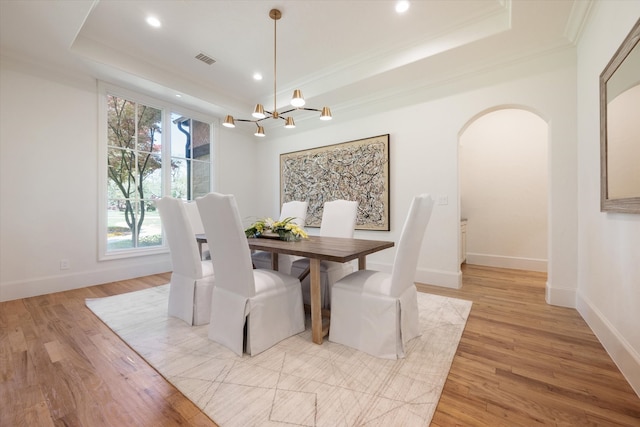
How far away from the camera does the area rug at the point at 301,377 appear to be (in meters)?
1.23

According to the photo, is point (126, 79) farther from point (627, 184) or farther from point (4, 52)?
point (627, 184)

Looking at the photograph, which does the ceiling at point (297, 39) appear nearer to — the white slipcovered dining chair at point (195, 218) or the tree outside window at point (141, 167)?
the tree outside window at point (141, 167)

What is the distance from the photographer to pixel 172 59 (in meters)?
3.30

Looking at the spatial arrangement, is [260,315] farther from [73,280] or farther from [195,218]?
[73,280]

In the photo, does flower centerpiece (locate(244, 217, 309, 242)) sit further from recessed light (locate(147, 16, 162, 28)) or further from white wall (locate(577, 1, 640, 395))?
recessed light (locate(147, 16, 162, 28))

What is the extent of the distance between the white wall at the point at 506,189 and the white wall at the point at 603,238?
173cm

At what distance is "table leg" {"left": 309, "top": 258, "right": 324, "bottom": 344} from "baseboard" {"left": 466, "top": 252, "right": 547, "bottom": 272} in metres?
3.80

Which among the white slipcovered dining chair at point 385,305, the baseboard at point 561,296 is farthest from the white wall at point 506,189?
the white slipcovered dining chair at point 385,305

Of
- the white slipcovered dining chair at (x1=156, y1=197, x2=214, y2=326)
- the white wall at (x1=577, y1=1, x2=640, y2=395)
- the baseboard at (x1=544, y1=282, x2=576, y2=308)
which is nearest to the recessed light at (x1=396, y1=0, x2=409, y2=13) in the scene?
the white wall at (x1=577, y1=1, x2=640, y2=395)

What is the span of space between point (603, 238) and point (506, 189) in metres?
2.69

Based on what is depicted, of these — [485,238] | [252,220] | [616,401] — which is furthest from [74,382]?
[485,238]

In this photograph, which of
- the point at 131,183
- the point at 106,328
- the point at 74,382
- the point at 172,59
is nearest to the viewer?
the point at 74,382

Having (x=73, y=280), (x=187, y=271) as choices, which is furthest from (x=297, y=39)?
(x=73, y=280)

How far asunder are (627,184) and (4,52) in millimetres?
5505
